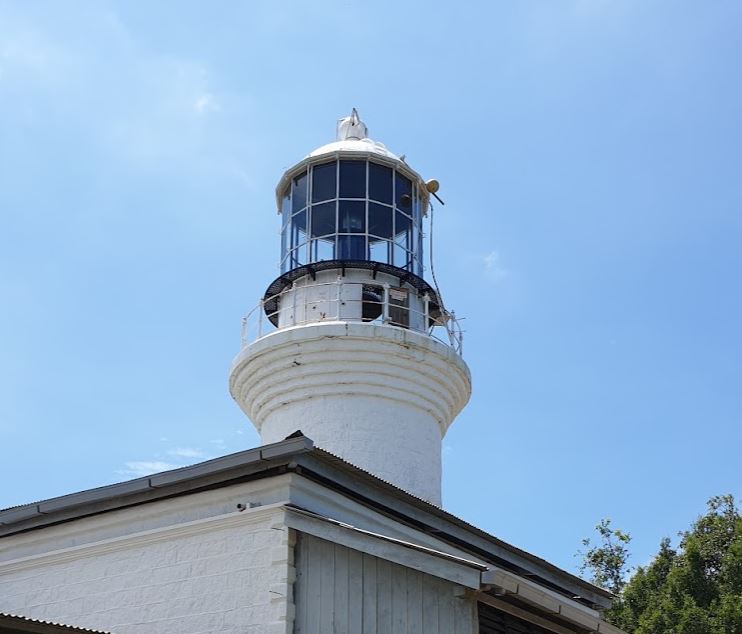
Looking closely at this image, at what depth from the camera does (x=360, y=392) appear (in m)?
16.8

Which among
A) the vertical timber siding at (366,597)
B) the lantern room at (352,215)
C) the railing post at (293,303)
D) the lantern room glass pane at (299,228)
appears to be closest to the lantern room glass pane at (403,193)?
the lantern room at (352,215)

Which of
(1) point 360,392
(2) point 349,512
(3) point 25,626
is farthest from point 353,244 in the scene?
(3) point 25,626

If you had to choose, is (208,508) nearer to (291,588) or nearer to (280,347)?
(291,588)

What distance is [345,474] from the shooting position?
11.9 meters

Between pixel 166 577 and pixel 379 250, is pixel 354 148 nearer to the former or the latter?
pixel 379 250

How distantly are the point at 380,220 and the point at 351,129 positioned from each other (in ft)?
7.10

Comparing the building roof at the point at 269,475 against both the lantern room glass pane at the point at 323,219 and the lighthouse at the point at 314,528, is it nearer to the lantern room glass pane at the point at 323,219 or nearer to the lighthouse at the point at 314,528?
the lighthouse at the point at 314,528

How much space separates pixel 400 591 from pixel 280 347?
20.6 feet

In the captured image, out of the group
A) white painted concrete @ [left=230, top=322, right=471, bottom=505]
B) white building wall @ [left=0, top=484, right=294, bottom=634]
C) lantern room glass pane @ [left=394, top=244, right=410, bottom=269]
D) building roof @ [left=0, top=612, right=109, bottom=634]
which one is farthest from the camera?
lantern room glass pane @ [left=394, top=244, right=410, bottom=269]

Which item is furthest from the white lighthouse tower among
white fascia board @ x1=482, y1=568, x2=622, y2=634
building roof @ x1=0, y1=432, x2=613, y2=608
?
white fascia board @ x1=482, y1=568, x2=622, y2=634

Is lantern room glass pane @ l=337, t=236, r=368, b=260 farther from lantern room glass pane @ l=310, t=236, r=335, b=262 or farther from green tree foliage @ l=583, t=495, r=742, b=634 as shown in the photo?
green tree foliage @ l=583, t=495, r=742, b=634

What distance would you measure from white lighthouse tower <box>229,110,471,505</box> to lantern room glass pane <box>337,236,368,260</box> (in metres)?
0.02

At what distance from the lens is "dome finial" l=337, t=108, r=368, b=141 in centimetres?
1984

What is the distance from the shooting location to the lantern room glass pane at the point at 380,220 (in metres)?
18.6
